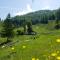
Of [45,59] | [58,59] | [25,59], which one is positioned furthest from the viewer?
[25,59]

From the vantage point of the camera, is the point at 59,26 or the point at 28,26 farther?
the point at 59,26

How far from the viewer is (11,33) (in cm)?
11431

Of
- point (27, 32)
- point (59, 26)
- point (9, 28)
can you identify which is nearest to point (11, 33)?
point (9, 28)

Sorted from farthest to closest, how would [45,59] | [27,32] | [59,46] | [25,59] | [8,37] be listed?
[27,32] → [8,37] → [59,46] → [25,59] → [45,59]

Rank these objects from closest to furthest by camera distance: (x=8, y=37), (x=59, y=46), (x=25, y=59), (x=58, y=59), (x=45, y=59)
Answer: (x=58, y=59)
(x=45, y=59)
(x=25, y=59)
(x=59, y=46)
(x=8, y=37)

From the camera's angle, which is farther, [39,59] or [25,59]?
[25,59]

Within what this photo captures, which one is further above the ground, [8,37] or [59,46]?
[59,46]

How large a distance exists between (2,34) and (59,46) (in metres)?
94.8

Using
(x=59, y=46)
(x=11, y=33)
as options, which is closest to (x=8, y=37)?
(x=11, y=33)

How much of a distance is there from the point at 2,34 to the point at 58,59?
102258 mm

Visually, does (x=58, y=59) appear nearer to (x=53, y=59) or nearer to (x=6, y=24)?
(x=53, y=59)

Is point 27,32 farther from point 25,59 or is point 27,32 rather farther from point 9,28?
point 25,59

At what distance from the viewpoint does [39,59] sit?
21094mm

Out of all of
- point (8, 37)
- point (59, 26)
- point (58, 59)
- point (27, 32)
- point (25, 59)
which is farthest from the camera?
point (59, 26)
